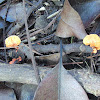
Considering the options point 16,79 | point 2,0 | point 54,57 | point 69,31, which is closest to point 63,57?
point 54,57

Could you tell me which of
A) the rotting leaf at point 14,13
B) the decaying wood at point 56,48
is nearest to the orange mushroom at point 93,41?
the decaying wood at point 56,48

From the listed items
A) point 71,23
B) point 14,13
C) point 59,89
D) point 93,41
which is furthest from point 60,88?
point 14,13

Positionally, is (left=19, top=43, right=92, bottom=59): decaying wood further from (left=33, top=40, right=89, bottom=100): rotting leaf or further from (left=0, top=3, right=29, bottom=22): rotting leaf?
(left=0, top=3, right=29, bottom=22): rotting leaf

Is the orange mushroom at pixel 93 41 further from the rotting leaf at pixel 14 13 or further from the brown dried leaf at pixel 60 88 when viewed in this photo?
the rotting leaf at pixel 14 13

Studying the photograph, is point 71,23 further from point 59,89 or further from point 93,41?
point 59,89

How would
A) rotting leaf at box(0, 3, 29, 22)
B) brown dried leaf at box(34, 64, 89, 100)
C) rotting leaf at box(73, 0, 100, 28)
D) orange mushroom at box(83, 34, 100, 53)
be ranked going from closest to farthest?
brown dried leaf at box(34, 64, 89, 100)
orange mushroom at box(83, 34, 100, 53)
rotting leaf at box(73, 0, 100, 28)
rotting leaf at box(0, 3, 29, 22)

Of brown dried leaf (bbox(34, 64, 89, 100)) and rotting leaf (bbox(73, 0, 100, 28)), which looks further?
rotting leaf (bbox(73, 0, 100, 28))

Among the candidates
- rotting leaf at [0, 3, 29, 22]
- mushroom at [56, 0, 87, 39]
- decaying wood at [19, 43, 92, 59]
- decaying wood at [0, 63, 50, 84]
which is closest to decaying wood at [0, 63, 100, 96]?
decaying wood at [0, 63, 50, 84]
